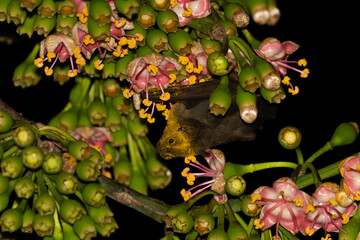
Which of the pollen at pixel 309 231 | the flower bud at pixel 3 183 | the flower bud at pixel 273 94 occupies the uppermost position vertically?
the flower bud at pixel 273 94

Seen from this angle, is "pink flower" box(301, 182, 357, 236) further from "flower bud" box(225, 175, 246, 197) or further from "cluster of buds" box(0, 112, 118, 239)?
"cluster of buds" box(0, 112, 118, 239)

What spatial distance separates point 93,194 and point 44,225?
0.43ft

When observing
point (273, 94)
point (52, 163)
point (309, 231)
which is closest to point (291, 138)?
point (273, 94)

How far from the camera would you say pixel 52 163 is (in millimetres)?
1715

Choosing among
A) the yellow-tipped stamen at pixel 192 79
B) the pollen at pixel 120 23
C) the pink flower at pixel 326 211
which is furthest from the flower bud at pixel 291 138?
the pollen at pixel 120 23

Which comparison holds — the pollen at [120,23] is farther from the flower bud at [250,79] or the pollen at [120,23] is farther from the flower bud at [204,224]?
the flower bud at [204,224]

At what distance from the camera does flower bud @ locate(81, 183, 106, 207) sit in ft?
5.75

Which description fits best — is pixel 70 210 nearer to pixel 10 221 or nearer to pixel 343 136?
pixel 10 221

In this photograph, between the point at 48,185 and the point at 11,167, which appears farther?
the point at 48,185

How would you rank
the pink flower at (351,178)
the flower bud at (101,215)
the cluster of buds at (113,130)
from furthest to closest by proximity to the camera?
the cluster of buds at (113,130)
the flower bud at (101,215)
the pink flower at (351,178)

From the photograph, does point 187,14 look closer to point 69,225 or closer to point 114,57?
point 114,57

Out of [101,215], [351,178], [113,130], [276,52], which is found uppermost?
[276,52]

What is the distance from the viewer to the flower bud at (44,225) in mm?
1729

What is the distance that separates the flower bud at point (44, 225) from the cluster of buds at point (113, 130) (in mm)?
352
